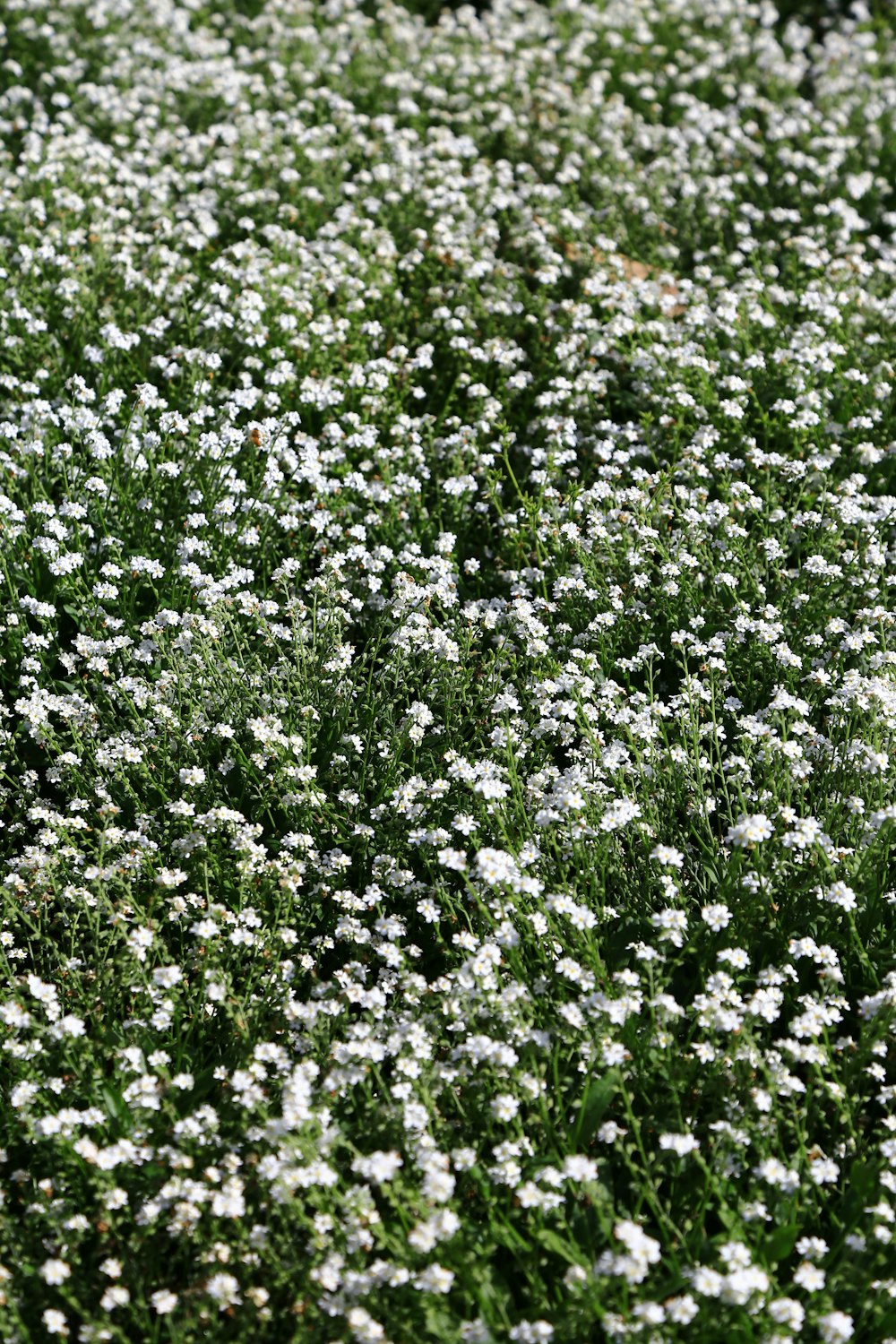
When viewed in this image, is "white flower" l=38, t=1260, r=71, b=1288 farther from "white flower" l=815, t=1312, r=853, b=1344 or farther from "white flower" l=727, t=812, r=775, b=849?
"white flower" l=727, t=812, r=775, b=849

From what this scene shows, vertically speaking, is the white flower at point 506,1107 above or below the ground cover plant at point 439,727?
below

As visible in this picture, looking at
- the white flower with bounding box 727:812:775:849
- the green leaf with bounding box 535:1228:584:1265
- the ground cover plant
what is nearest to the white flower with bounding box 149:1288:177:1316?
the ground cover plant

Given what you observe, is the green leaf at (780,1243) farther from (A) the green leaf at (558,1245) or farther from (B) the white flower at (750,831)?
(B) the white flower at (750,831)

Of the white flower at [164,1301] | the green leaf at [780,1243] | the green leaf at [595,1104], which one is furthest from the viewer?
the green leaf at [595,1104]

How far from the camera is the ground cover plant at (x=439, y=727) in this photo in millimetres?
3529

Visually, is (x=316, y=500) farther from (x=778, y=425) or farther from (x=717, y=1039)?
(x=717, y=1039)

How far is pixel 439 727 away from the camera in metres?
5.16

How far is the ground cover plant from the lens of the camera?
3.53m

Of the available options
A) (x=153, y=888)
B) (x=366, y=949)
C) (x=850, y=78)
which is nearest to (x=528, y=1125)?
(x=366, y=949)

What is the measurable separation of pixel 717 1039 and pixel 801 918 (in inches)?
24.6

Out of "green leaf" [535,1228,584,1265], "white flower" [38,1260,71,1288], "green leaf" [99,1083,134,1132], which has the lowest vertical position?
"green leaf" [535,1228,584,1265]

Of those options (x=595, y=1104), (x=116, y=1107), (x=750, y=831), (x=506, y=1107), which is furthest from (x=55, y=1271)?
(x=750, y=831)

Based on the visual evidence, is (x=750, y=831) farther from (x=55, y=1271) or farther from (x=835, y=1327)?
(x=55, y=1271)

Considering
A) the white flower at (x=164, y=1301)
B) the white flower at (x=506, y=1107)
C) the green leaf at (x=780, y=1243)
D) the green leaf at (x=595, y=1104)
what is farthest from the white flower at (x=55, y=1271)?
the green leaf at (x=780, y=1243)
